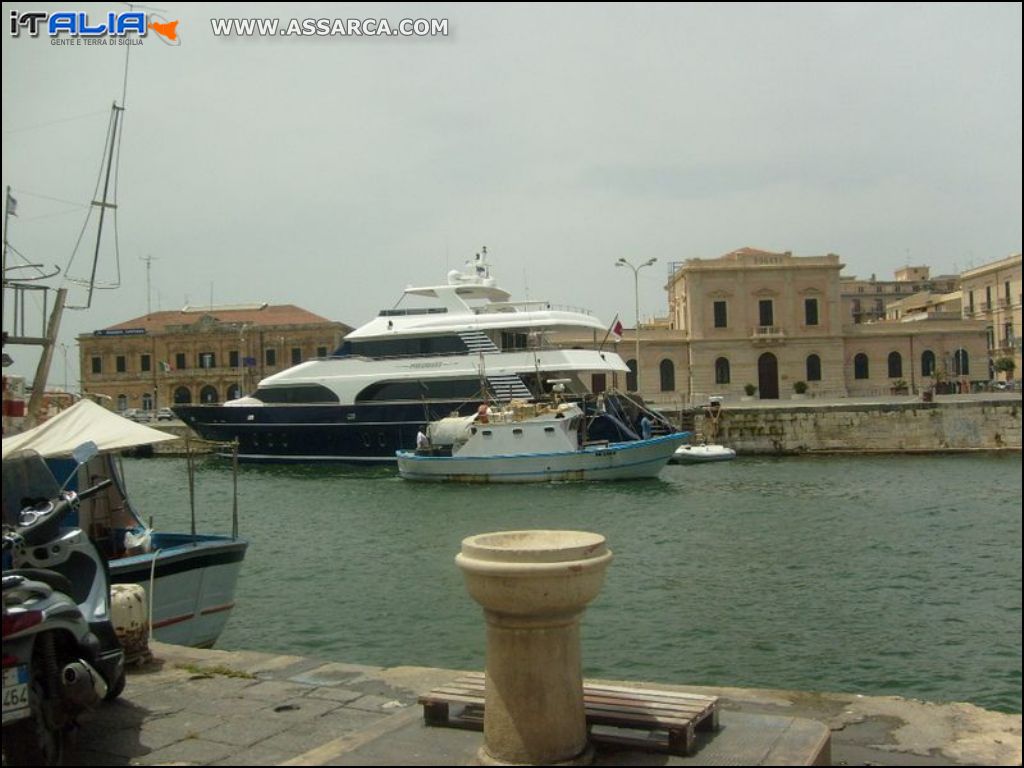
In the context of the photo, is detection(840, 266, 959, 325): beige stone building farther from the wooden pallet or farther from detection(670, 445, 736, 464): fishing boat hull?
the wooden pallet

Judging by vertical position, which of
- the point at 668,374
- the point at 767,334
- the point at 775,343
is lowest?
the point at 668,374

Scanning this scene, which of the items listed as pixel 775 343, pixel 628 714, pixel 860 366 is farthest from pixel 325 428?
pixel 860 366

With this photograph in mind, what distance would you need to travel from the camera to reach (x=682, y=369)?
52281 millimetres

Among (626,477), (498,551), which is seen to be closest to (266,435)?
(626,477)

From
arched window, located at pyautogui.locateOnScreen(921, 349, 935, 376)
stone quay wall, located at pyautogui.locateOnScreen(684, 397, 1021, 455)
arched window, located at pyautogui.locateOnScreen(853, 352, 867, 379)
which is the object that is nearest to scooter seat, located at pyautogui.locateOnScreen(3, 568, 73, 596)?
stone quay wall, located at pyautogui.locateOnScreen(684, 397, 1021, 455)

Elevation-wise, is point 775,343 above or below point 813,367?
above

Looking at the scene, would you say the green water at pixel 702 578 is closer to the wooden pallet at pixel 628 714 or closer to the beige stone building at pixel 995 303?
the wooden pallet at pixel 628 714

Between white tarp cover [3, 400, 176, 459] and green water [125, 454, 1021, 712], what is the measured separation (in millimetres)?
2608

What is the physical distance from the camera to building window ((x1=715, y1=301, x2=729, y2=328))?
170 feet

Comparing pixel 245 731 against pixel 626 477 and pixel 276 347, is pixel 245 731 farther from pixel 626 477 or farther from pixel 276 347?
pixel 276 347

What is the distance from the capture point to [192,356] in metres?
65.1

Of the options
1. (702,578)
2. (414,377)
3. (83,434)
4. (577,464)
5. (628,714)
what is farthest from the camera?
(414,377)

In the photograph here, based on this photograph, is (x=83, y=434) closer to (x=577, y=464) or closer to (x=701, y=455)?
(x=577, y=464)

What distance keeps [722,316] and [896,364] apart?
9647 mm
